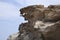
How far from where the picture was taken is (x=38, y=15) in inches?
540

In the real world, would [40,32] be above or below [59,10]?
below

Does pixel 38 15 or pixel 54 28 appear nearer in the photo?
pixel 54 28

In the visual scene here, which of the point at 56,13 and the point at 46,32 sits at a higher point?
the point at 56,13

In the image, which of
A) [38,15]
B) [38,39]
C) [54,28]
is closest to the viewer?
[54,28]

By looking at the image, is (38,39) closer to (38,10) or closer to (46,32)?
(46,32)

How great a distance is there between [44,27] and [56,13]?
131 cm

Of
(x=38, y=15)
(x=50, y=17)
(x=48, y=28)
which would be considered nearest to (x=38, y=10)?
(x=38, y=15)

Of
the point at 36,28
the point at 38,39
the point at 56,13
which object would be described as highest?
the point at 56,13

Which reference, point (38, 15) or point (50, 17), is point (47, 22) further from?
point (38, 15)

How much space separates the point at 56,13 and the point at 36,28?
1667 mm

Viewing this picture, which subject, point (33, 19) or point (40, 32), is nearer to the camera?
point (40, 32)

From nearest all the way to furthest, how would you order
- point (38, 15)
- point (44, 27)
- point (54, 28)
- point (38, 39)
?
point (54, 28)
point (44, 27)
point (38, 39)
point (38, 15)

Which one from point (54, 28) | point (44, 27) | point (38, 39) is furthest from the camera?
point (38, 39)

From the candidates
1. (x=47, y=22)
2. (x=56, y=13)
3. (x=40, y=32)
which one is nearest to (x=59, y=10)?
(x=56, y=13)
